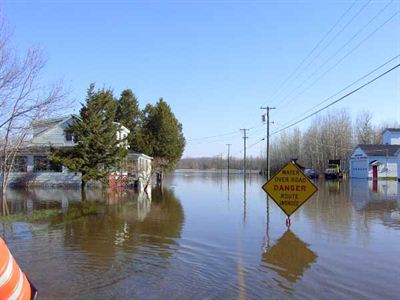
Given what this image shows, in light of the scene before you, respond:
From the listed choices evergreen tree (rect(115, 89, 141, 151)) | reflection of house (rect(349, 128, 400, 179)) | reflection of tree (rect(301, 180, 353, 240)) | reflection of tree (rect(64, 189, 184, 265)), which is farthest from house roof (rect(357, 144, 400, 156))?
reflection of tree (rect(64, 189, 184, 265))

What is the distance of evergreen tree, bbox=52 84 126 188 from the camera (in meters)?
33.8

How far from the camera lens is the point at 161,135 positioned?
5744 cm

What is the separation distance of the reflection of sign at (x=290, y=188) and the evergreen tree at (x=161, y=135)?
43006 mm

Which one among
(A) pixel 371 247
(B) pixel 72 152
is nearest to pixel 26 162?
(B) pixel 72 152

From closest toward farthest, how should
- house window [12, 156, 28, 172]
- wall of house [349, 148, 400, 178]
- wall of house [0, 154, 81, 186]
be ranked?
wall of house [0, 154, 81, 186] → house window [12, 156, 28, 172] → wall of house [349, 148, 400, 178]

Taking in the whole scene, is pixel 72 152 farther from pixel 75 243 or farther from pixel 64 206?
pixel 75 243

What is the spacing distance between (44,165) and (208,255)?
34.2 meters

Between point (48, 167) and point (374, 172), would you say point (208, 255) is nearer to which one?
point (48, 167)

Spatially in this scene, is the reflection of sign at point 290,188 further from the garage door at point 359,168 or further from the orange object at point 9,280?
the garage door at point 359,168

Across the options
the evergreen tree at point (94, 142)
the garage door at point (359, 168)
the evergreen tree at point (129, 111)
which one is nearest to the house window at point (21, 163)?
the evergreen tree at point (94, 142)

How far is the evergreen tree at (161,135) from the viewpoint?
56906 mm

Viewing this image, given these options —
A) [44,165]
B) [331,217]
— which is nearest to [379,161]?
[44,165]

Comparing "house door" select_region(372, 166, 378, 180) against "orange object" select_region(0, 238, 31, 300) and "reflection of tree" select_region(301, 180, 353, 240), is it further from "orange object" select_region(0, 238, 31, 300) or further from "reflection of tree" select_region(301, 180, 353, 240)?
"orange object" select_region(0, 238, 31, 300)

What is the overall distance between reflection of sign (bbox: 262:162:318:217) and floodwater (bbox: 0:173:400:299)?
3.29ft
